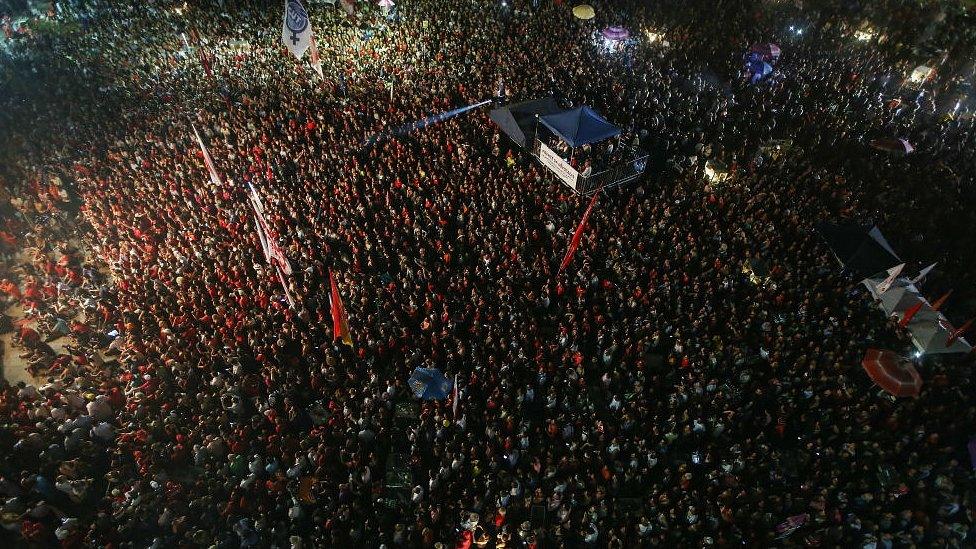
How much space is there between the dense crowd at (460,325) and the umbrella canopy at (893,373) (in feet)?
1.63

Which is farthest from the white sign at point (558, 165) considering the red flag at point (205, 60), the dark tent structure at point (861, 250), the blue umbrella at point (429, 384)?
the red flag at point (205, 60)

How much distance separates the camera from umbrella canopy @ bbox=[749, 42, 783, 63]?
20938 mm

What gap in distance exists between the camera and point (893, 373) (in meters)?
9.64

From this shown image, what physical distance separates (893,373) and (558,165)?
8.99 metres

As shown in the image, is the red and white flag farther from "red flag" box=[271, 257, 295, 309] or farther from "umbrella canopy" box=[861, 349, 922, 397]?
"umbrella canopy" box=[861, 349, 922, 397]

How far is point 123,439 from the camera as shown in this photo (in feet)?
29.3

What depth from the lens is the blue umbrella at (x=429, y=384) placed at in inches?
365

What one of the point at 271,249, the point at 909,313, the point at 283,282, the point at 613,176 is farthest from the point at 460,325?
the point at 909,313

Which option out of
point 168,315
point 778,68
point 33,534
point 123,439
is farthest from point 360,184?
point 778,68

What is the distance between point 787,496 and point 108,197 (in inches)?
661

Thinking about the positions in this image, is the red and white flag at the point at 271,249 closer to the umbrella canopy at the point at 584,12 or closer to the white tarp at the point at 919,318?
the white tarp at the point at 919,318

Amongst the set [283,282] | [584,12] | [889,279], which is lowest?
[889,279]

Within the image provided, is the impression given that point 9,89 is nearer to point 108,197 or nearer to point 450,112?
point 108,197

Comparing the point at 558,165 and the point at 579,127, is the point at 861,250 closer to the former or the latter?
the point at 579,127
